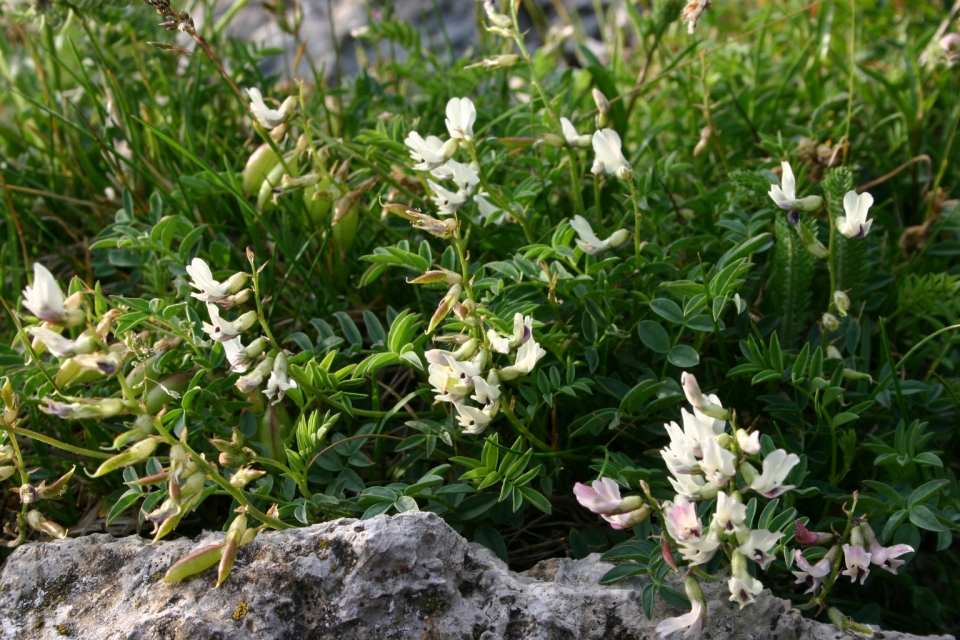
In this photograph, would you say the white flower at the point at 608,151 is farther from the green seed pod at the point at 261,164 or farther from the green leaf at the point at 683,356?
the green seed pod at the point at 261,164

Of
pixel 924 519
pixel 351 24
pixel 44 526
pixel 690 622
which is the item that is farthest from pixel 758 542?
pixel 351 24

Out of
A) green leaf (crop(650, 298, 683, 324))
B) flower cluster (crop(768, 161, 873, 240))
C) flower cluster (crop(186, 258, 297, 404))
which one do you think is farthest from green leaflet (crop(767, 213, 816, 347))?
flower cluster (crop(186, 258, 297, 404))

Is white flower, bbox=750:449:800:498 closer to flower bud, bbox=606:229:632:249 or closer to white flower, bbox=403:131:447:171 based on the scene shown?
flower bud, bbox=606:229:632:249

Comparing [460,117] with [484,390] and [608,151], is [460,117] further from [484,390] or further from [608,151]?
[484,390]

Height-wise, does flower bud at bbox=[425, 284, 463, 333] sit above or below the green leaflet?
above

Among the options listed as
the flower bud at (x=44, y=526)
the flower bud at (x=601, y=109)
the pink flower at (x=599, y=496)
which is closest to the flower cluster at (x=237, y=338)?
the flower bud at (x=44, y=526)

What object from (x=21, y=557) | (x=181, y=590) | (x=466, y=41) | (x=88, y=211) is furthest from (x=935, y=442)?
(x=466, y=41)

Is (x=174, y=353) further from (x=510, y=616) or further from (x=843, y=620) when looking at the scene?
(x=843, y=620)

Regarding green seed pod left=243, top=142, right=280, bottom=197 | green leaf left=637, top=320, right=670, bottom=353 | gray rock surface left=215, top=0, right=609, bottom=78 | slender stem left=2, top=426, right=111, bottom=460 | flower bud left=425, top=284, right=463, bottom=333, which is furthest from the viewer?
gray rock surface left=215, top=0, right=609, bottom=78
